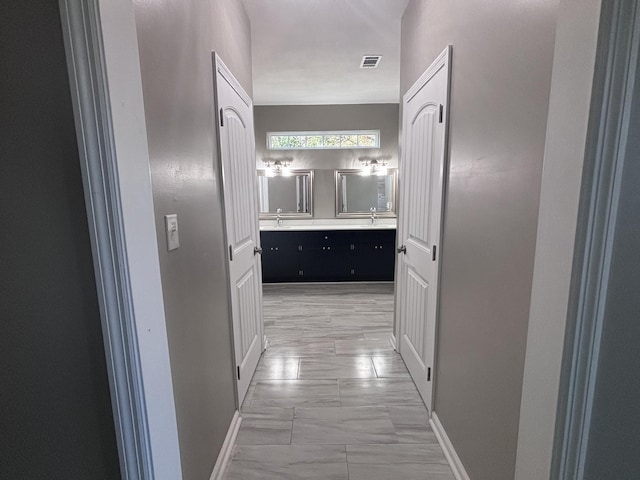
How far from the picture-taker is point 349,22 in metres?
2.41

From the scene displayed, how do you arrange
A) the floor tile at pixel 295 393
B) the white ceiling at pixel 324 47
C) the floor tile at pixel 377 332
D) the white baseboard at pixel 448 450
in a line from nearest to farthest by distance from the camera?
the white baseboard at pixel 448 450 → the floor tile at pixel 295 393 → the white ceiling at pixel 324 47 → the floor tile at pixel 377 332

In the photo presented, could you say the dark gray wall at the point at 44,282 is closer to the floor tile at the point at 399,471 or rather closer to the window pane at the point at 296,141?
the floor tile at the point at 399,471

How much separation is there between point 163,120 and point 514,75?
46.8 inches

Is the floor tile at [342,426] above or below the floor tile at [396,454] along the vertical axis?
above

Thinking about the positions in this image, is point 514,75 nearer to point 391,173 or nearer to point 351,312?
point 351,312

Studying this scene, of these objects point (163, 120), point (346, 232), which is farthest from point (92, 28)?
point (346, 232)

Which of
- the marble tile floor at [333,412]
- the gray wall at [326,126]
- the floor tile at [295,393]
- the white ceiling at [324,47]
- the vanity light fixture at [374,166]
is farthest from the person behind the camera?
the vanity light fixture at [374,166]

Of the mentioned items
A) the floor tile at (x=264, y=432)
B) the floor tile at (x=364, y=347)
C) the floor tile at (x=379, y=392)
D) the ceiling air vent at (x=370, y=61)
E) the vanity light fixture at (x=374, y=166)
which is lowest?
the floor tile at (x=264, y=432)

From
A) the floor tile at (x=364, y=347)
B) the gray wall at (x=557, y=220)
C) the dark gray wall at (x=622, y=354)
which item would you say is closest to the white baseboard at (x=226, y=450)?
the floor tile at (x=364, y=347)

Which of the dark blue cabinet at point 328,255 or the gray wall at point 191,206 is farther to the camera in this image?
the dark blue cabinet at point 328,255

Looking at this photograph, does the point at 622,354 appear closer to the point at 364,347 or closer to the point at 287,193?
the point at 364,347

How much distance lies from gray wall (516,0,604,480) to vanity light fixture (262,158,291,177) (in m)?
4.25

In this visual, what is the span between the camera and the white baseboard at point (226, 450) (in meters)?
1.48

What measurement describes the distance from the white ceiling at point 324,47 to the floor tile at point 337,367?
2668mm
